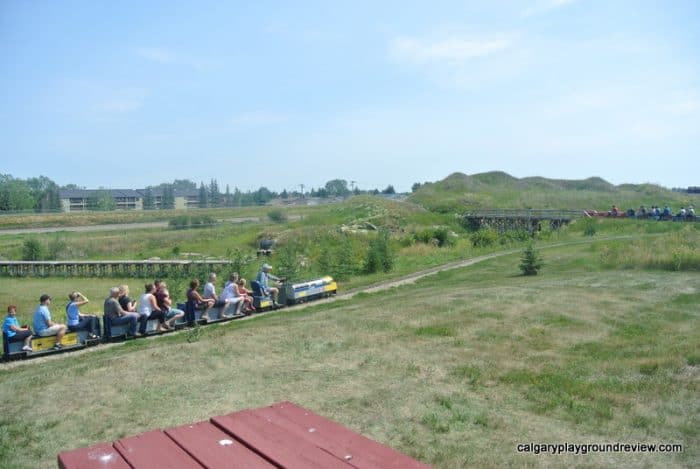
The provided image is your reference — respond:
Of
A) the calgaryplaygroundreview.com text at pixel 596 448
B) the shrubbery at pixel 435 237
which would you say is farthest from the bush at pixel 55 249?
the calgaryplaygroundreview.com text at pixel 596 448

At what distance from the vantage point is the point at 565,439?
7152 millimetres

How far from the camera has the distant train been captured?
13146 mm

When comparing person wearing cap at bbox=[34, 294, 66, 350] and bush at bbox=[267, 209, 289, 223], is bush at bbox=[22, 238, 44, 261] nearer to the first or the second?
bush at bbox=[267, 209, 289, 223]

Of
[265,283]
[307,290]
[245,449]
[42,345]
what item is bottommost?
[42,345]

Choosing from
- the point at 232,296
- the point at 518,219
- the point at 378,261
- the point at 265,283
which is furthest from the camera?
the point at 518,219

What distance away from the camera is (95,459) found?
11.2ft

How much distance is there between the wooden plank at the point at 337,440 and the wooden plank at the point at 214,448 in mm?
361

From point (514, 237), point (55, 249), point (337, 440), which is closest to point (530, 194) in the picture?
point (514, 237)

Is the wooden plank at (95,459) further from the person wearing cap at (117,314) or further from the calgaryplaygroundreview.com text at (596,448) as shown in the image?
the person wearing cap at (117,314)

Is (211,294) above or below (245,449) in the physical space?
below

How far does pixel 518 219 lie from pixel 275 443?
4950 centimetres

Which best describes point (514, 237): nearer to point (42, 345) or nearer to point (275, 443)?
point (42, 345)

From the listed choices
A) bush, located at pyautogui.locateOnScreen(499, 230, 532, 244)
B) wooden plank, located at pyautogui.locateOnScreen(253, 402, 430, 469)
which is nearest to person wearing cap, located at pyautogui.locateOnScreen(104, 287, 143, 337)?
wooden plank, located at pyautogui.locateOnScreen(253, 402, 430, 469)

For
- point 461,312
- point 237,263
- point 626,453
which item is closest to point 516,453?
point 626,453
